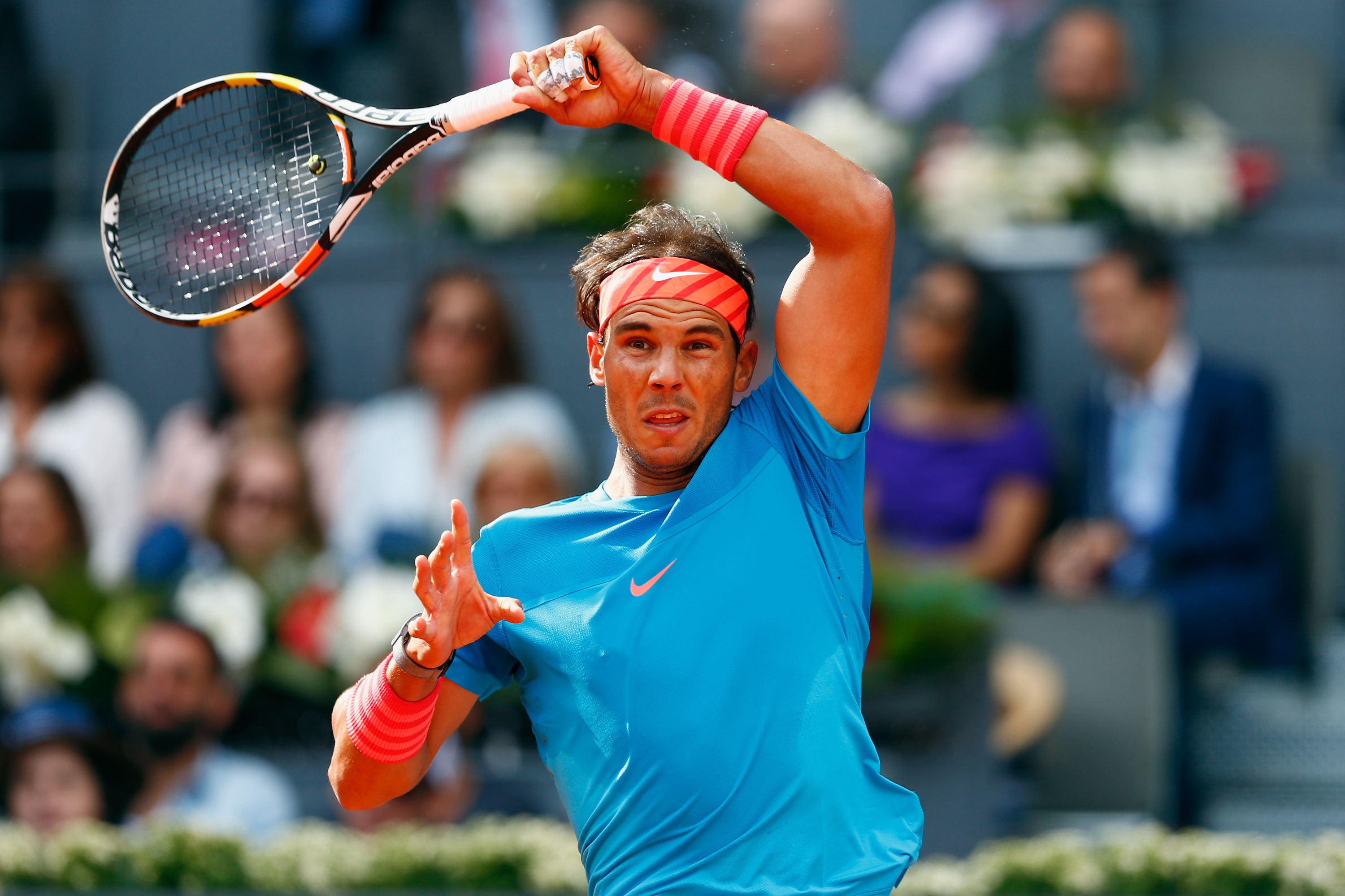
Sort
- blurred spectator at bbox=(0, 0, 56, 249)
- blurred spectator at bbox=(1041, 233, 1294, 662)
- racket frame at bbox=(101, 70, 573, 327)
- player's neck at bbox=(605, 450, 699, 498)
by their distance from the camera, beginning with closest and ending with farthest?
player's neck at bbox=(605, 450, 699, 498) < racket frame at bbox=(101, 70, 573, 327) < blurred spectator at bbox=(1041, 233, 1294, 662) < blurred spectator at bbox=(0, 0, 56, 249)

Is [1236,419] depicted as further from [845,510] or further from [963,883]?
[845,510]

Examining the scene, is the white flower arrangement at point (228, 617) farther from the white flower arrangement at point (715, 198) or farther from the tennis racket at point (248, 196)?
the white flower arrangement at point (715, 198)

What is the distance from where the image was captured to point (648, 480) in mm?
2895

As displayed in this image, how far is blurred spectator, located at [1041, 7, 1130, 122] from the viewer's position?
737cm

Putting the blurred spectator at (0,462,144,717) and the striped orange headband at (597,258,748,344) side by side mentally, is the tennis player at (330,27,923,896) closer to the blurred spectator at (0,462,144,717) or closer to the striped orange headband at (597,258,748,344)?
the striped orange headband at (597,258,748,344)

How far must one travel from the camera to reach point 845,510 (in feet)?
9.40

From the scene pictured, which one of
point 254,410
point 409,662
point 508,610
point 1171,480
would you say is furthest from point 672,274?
point 254,410

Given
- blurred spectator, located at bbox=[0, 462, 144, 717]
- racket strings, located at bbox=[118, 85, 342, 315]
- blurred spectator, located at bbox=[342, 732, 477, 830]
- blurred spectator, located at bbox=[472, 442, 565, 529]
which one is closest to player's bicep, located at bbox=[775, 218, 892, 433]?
racket strings, located at bbox=[118, 85, 342, 315]

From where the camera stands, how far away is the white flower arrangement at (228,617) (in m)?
5.87

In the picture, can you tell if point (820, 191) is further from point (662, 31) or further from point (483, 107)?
point (662, 31)

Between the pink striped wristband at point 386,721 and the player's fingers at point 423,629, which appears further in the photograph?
the pink striped wristband at point 386,721

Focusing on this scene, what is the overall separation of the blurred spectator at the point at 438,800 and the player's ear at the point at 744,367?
2.93 meters

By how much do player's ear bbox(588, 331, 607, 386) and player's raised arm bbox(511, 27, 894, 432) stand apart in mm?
309

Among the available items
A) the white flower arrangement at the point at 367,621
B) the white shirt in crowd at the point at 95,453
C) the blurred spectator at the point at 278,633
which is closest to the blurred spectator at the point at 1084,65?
the white flower arrangement at the point at 367,621
